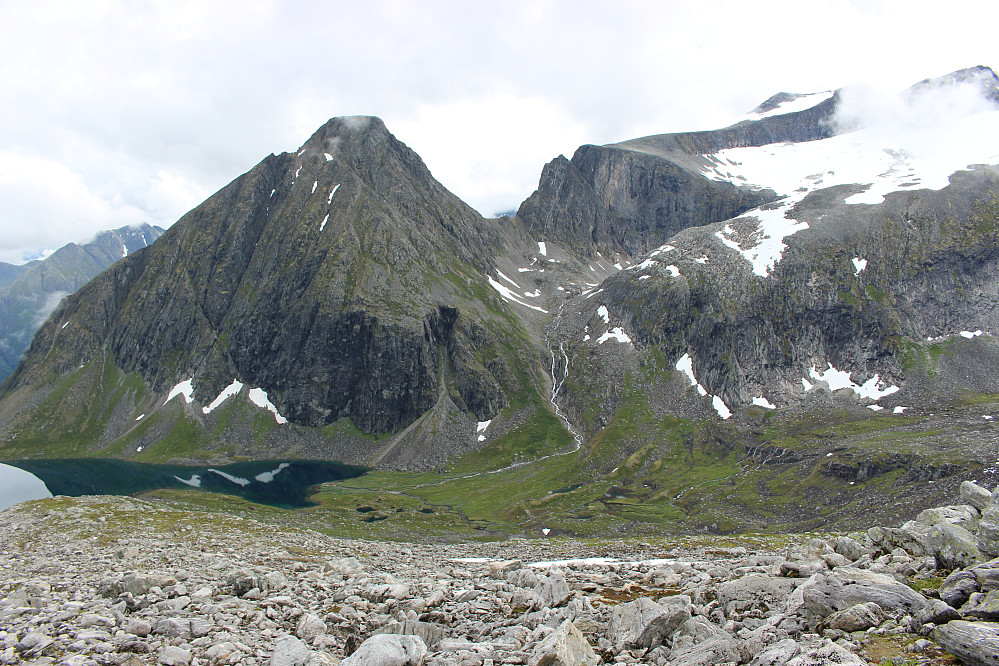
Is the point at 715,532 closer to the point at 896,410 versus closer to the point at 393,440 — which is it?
the point at 896,410

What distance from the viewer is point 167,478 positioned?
14125cm

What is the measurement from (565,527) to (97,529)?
2522 inches

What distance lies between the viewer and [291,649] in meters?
15.2

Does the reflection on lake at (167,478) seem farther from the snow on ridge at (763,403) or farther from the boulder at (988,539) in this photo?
the boulder at (988,539)

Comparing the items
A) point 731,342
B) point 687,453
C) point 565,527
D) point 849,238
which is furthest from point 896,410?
point 565,527

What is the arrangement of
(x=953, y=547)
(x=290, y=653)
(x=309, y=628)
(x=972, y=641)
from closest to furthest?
(x=972, y=641) → (x=290, y=653) → (x=309, y=628) → (x=953, y=547)

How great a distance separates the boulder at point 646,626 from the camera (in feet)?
48.9

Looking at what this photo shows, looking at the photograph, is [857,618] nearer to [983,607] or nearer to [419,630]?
[983,607]

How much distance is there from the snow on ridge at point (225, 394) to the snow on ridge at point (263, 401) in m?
6.45

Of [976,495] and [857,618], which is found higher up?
[857,618]

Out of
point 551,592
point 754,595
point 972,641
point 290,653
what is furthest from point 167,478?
point 972,641

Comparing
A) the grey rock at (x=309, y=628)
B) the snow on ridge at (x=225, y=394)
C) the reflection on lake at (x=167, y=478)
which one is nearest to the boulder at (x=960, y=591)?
the grey rock at (x=309, y=628)

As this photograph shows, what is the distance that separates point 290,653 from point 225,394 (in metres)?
206

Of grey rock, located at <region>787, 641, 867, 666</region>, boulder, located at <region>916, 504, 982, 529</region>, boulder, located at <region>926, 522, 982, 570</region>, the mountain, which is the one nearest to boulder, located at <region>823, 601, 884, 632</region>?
grey rock, located at <region>787, 641, 867, 666</region>
